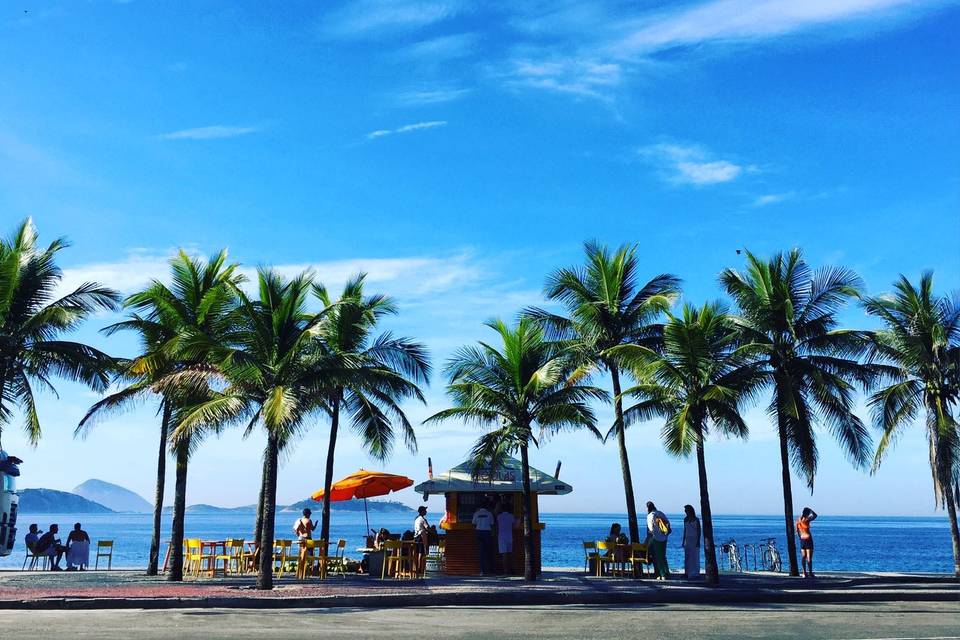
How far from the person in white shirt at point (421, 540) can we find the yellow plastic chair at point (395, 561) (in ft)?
0.76

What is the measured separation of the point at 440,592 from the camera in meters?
18.2

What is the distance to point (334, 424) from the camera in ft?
A: 89.9

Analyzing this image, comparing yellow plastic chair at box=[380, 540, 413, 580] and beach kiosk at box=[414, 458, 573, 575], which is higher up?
beach kiosk at box=[414, 458, 573, 575]

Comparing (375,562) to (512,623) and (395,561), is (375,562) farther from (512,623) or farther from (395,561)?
(512,623)

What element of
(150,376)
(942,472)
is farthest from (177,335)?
(942,472)

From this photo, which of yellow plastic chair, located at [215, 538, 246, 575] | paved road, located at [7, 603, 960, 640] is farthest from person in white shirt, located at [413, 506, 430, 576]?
paved road, located at [7, 603, 960, 640]

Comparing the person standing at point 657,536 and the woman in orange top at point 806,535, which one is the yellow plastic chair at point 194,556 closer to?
the person standing at point 657,536

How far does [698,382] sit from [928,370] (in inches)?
261

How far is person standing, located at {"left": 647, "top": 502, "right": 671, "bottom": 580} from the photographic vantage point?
23094 millimetres

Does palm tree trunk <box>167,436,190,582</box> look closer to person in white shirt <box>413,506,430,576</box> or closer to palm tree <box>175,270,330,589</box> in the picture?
palm tree <box>175,270,330,589</box>

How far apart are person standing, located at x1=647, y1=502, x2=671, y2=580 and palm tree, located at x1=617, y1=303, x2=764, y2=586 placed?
1.69 meters

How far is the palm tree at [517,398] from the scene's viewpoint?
70.9 ft

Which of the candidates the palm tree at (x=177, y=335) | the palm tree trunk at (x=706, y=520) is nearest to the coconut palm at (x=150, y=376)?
the palm tree at (x=177, y=335)

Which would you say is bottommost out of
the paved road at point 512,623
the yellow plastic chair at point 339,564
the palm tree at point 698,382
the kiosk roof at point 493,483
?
the paved road at point 512,623
